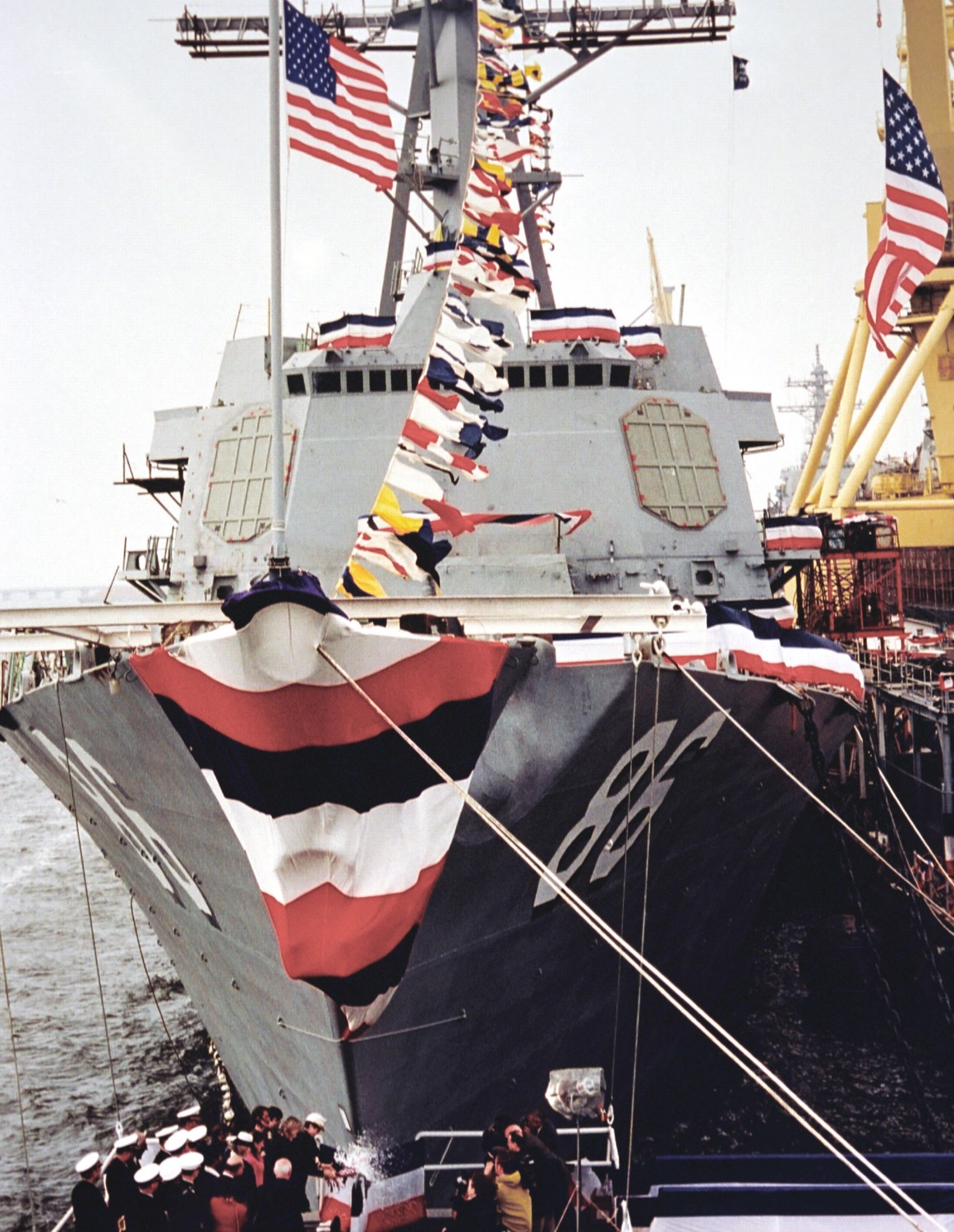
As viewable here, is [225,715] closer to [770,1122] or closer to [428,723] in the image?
[428,723]

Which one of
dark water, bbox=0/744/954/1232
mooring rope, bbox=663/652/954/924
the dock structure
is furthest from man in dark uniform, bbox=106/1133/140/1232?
the dock structure

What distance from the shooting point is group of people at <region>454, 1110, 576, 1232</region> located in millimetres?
4730

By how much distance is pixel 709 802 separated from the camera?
7.63 meters

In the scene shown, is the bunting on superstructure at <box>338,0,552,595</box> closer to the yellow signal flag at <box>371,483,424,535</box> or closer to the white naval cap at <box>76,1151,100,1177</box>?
the yellow signal flag at <box>371,483,424,535</box>

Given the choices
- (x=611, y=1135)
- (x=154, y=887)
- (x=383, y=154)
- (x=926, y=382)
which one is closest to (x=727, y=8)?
(x=383, y=154)

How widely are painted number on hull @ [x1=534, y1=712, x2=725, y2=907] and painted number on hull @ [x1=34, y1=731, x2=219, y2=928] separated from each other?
212 cm

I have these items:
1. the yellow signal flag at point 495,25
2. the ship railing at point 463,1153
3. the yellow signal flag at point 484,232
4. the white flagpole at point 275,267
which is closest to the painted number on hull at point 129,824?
the ship railing at point 463,1153

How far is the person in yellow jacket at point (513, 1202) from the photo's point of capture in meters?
4.79

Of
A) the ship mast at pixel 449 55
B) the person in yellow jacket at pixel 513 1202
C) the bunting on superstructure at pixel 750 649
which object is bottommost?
the person in yellow jacket at pixel 513 1202

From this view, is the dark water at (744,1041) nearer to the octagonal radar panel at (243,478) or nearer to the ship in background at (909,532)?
the ship in background at (909,532)

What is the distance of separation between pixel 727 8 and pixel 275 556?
1376 centimetres

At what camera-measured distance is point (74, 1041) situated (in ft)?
44.0

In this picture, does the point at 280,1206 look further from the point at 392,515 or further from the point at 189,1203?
the point at 392,515

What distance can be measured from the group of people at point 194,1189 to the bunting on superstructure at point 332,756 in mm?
771
